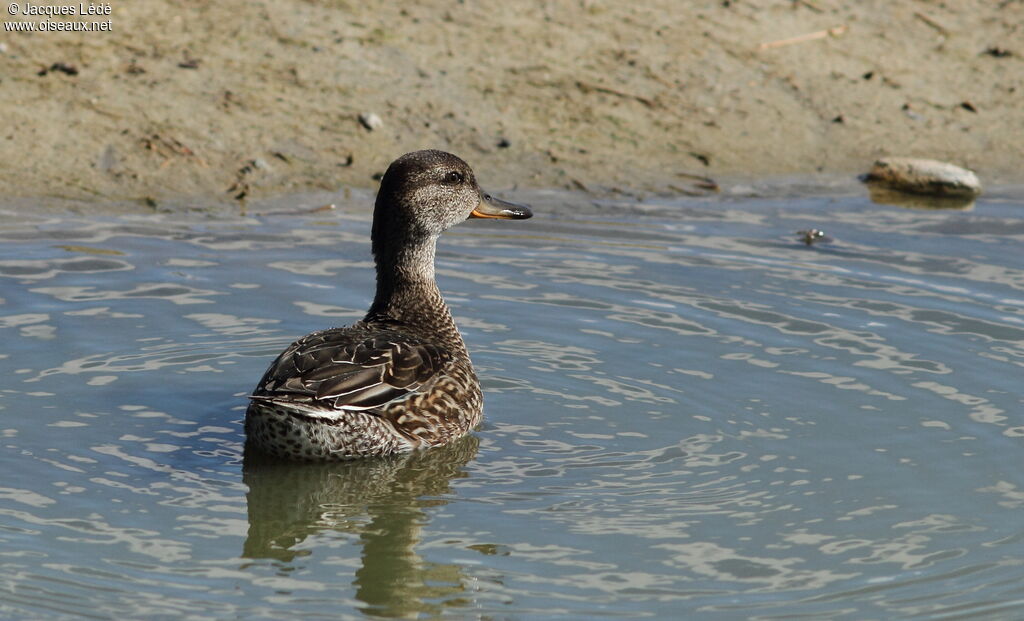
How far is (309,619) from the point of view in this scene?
18.0 feet

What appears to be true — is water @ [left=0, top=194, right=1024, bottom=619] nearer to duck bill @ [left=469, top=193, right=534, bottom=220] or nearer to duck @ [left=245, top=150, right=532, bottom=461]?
duck @ [left=245, top=150, right=532, bottom=461]

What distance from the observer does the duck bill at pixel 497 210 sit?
29.9 feet

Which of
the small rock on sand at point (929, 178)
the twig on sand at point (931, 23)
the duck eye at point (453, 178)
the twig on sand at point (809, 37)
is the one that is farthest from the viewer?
the twig on sand at point (931, 23)

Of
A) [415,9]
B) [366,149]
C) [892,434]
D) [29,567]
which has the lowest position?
[29,567]

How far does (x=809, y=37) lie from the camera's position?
585 inches

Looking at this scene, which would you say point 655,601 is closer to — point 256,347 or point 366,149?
point 256,347

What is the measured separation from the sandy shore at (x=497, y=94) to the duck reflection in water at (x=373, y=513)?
4.85 metres

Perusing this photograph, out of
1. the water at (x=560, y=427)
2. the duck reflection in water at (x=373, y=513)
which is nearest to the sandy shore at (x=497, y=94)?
the water at (x=560, y=427)

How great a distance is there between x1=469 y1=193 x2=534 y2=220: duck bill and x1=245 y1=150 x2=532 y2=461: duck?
0.01 metres

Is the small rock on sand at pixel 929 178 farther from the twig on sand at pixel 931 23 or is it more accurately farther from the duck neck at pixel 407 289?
the duck neck at pixel 407 289

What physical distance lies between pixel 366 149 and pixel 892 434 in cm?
620

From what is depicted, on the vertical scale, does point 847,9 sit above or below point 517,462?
above

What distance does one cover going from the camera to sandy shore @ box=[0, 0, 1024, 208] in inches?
477

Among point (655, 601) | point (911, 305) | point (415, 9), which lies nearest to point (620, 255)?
point (911, 305)
